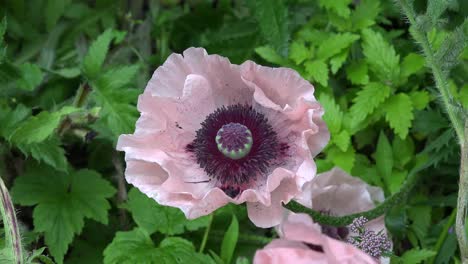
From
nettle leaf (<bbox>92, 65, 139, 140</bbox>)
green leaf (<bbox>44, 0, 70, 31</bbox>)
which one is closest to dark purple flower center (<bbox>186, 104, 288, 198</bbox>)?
nettle leaf (<bbox>92, 65, 139, 140</bbox>)

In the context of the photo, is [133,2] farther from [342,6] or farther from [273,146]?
[273,146]

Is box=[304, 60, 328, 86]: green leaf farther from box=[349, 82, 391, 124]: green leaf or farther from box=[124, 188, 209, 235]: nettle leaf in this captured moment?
box=[124, 188, 209, 235]: nettle leaf

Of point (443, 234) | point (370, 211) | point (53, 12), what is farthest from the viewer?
point (53, 12)

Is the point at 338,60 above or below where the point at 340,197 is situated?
above

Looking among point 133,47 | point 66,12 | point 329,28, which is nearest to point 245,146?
point 329,28

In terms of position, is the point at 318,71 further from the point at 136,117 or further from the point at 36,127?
the point at 36,127

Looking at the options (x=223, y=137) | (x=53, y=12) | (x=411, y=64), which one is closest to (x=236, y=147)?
(x=223, y=137)
